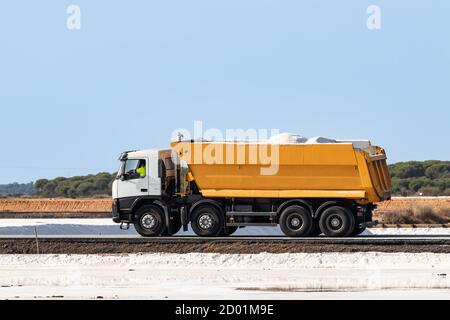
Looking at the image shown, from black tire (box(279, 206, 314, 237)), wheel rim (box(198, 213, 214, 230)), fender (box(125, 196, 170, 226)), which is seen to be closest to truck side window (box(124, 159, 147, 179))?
fender (box(125, 196, 170, 226))

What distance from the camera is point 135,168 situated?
3644 cm

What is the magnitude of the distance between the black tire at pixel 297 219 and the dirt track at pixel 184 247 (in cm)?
295

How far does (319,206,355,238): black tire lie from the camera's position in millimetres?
35344

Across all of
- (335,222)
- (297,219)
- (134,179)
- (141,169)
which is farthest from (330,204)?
(134,179)

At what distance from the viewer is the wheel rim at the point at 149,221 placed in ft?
119

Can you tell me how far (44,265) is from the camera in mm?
30766

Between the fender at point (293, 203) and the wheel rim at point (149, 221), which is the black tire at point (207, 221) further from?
the fender at point (293, 203)

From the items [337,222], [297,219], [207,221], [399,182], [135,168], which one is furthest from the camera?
[399,182]

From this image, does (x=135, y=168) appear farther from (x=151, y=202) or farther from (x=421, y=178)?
(x=421, y=178)

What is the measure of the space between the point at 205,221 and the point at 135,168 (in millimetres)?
2955
